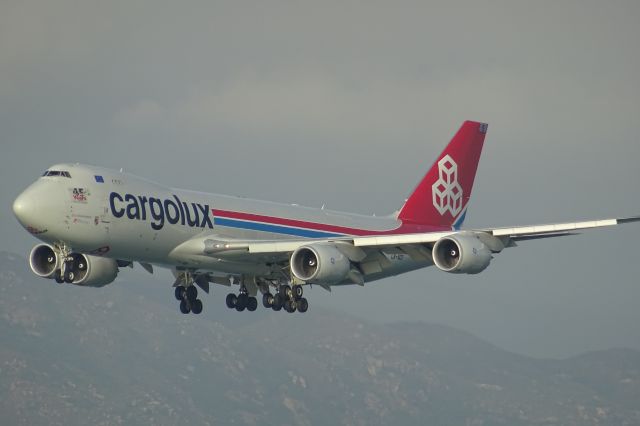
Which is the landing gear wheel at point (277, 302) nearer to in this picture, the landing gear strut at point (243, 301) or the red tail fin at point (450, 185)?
the landing gear strut at point (243, 301)

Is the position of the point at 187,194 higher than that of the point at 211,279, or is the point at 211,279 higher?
the point at 187,194

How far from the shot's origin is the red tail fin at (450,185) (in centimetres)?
7362

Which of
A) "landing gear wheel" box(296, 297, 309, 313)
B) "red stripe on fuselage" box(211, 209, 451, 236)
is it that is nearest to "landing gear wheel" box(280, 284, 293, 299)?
"landing gear wheel" box(296, 297, 309, 313)

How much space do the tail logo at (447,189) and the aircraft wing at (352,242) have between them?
1487 centimetres

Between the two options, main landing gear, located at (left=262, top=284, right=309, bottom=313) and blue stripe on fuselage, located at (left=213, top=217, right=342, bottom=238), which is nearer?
blue stripe on fuselage, located at (left=213, top=217, right=342, bottom=238)

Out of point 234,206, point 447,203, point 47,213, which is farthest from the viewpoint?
point 447,203

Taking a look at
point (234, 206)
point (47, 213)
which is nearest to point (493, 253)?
point (234, 206)

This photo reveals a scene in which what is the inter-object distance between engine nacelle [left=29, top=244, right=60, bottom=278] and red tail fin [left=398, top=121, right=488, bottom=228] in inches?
934

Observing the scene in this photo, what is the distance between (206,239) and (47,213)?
29.2 feet

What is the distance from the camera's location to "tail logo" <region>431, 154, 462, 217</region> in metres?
74.2

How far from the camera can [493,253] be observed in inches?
2286

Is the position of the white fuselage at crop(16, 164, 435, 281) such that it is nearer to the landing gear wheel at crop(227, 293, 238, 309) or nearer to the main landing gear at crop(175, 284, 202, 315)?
the landing gear wheel at crop(227, 293, 238, 309)

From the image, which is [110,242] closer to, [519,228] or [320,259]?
[320,259]

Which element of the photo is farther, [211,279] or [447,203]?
[447,203]
